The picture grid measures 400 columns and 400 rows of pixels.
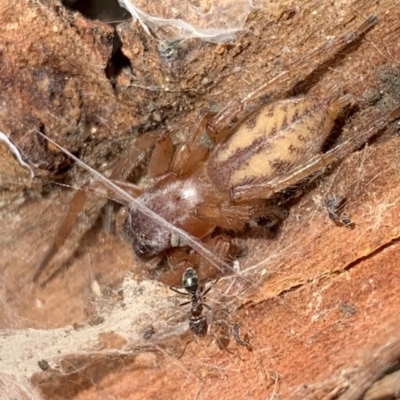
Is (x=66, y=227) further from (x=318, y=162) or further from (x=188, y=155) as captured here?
(x=318, y=162)

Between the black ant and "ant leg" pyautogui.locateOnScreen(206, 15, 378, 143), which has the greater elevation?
"ant leg" pyautogui.locateOnScreen(206, 15, 378, 143)

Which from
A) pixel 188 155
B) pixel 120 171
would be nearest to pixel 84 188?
pixel 120 171

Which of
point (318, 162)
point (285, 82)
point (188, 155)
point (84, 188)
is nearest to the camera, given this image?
point (318, 162)

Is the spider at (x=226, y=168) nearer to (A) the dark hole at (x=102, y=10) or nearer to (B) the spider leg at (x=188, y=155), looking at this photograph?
(B) the spider leg at (x=188, y=155)

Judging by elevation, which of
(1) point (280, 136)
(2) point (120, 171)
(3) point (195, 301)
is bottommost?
(3) point (195, 301)

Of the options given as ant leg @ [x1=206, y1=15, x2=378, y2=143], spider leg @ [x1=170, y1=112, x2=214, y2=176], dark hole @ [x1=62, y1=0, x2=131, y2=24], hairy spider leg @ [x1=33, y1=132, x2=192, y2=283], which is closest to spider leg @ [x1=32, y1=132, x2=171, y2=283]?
hairy spider leg @ [x1=33, y1=132, x2=192, y2=283]

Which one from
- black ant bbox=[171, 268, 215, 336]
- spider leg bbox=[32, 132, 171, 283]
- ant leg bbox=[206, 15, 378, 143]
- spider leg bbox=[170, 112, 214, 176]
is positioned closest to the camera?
ant leg bbox=[206, 15, 378, 143]

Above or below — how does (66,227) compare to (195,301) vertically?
above

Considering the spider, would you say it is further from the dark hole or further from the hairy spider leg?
the dark hole

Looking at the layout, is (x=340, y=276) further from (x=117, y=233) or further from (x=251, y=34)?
(x=117, y=233)
